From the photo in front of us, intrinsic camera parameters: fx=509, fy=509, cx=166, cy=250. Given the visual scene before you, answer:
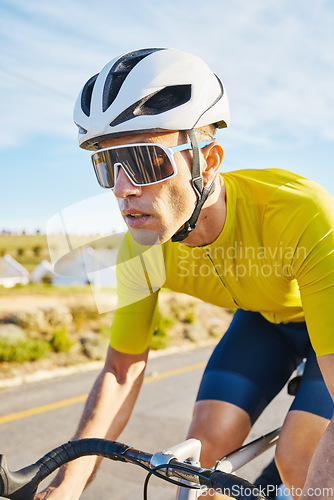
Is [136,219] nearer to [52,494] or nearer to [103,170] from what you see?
[103,170]

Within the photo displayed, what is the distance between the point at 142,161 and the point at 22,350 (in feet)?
25.6

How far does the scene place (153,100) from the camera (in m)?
2.04

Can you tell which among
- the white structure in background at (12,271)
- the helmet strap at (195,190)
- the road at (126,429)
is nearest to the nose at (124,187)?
the helmet strap at (195,190)

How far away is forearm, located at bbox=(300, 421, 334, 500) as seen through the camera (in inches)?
56.0

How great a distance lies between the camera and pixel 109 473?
464 centimetres

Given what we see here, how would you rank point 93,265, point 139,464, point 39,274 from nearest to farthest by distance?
1. point 139,464
2. point 93,265
3. point 39,274

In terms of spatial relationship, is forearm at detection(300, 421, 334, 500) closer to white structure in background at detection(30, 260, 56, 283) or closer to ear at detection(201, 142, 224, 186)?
ear at detection(201, 142, 224, 186)

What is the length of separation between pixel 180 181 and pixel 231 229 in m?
0.39

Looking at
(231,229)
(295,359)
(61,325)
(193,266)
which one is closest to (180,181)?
(231,229)

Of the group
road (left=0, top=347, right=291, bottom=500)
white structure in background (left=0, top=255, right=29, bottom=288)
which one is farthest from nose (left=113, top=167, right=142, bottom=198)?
white structure in background (left=0, top=255, right=29, bottom=288)

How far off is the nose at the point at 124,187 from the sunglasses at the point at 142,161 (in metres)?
0.02

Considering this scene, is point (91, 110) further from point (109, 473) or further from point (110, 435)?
point (109, 473)

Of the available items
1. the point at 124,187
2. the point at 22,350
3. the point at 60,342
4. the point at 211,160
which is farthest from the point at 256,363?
the point at 60,342

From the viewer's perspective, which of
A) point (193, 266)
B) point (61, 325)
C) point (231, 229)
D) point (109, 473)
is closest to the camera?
point (231, 229)
